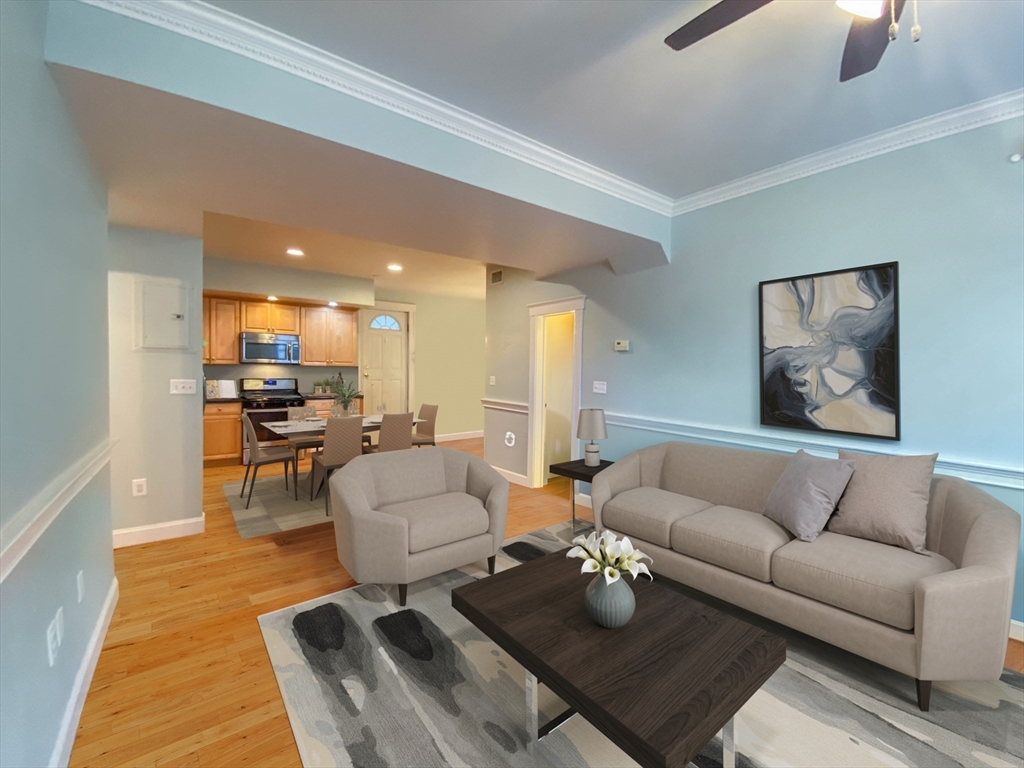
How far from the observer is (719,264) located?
351 cm

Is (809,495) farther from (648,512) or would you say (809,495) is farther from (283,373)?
(283,373)

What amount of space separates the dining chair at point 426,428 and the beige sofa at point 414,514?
2.22 metres

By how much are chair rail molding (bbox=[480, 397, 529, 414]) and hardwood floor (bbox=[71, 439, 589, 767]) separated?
1.79 m

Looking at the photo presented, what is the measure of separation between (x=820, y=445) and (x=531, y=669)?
8.36ft

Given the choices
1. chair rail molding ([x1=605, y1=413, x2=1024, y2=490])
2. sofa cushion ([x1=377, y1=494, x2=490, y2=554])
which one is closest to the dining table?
sofa cushion ([x1=377, y1=494, x2=490, y2=554])

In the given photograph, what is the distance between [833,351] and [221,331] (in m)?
7.05

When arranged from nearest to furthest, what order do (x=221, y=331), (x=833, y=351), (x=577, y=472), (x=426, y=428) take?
(x=833, y=351) < (x=577, y=472) < (x=426, y=428) < (x=221, y=331)

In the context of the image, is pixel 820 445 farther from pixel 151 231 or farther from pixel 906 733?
pixel 151 231

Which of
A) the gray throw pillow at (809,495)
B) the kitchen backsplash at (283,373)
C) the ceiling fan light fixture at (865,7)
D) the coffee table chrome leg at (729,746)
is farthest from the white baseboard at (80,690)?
the kitchen backsplash at (283,373)

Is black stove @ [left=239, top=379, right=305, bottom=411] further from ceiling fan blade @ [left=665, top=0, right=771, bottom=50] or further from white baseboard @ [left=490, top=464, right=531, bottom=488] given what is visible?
ceiling fan blade @ [left=665, top=0, right=771, bottom=50]

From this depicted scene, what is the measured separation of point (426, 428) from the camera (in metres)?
5.78

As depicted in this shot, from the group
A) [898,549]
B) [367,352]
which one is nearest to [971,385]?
[898,549]

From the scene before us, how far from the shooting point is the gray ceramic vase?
1619 mm

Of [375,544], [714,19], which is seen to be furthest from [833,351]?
[375,544]
